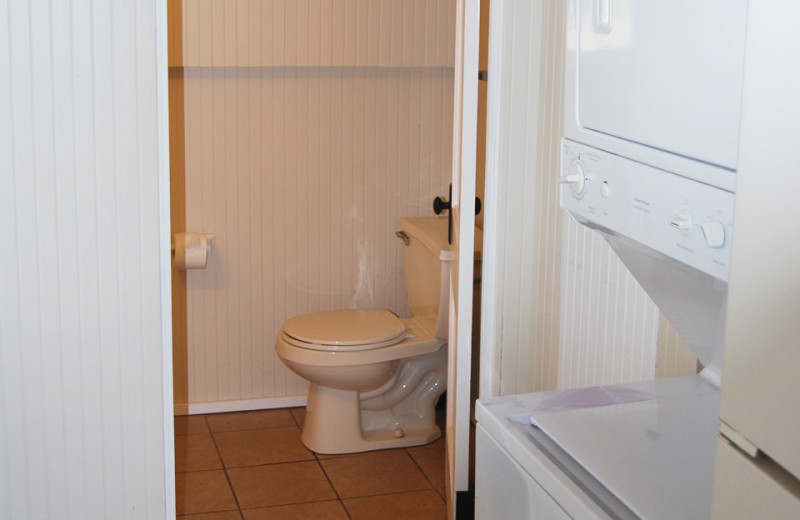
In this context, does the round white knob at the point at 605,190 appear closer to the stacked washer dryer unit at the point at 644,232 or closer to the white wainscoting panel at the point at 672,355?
the stacked washer dryer unit at the point at 644,232

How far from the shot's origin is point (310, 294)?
11.3ft

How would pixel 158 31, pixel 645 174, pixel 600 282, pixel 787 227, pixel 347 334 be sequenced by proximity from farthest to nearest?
pixel 347 334, pixel 600 282, pixel 158 31, pixel 645 174, pixel 787 227

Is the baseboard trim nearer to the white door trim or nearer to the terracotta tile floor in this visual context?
the terracotta tile floor

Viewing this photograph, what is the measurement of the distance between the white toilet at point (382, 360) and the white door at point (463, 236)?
555 mm

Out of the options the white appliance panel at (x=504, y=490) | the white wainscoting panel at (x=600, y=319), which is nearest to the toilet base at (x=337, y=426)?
the white wainscoting panel at (x=600, y=319)

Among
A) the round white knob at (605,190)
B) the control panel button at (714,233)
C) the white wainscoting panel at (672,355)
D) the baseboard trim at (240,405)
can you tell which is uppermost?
the round white knob at (605,190)

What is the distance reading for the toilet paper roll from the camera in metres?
3.14

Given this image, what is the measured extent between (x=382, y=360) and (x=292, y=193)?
0.78 meters

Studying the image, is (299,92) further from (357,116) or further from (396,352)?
(396,352)

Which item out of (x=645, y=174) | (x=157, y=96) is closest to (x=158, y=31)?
(x=157, y=96)

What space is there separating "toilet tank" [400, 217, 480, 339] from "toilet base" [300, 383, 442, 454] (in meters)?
0.39

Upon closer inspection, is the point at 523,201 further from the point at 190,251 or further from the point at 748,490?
the point at 748,490

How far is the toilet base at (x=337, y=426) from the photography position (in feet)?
9.99

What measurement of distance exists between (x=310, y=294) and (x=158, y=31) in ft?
6.02
